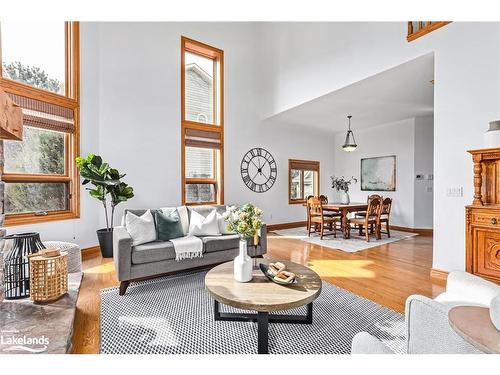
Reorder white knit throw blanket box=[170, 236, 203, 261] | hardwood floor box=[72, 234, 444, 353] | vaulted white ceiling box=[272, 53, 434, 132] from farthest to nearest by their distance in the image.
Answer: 1. vaulted white ceiling box=[272, 53, 434, 132]
2. white knit throw blanket box=[170, 236, 203, 261]
3. hardwood floor box=[72, 234, 444, 353]

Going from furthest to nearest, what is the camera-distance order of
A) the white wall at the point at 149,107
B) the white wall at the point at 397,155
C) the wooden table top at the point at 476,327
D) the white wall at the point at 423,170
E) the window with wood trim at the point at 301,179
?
the window with wood trim at the point at 301,179, the white wall at the point at 397,155, the white wall at the point at 423,170, the white wall at the point at 149,107, the wooden table top at the point at 476,327

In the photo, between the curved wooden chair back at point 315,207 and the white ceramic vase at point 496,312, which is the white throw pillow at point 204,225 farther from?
the white ceramic vase at point 496,312

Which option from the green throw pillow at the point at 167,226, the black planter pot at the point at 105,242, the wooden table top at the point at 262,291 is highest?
the green throw pillow at the point at 167,226

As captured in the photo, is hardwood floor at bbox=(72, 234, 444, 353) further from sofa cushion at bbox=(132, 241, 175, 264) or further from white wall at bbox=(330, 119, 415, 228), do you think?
white wall at bbox=(330, 119, 415, 228)

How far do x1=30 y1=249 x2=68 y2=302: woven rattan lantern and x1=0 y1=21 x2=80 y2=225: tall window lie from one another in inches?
78.6

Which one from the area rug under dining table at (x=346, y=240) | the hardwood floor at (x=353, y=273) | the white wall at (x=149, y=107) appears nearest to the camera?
the hardwood floor at (x=353, y=273)

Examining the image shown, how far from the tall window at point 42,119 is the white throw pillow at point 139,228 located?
1.64 m

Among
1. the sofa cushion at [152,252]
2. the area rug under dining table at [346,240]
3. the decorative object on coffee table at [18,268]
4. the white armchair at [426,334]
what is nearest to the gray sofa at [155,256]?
the sofa cushion at [152,252]

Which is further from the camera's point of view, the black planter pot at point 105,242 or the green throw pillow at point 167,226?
the black planter pot at point 105,242

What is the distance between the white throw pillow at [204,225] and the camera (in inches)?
133

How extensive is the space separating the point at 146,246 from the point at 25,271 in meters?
1.01

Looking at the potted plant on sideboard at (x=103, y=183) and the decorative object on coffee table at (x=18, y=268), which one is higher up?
the potted plant on sideboard at (x=103, y=183)

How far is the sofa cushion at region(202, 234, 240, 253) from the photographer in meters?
3.12

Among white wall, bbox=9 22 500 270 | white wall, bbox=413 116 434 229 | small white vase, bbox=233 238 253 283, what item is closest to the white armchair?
small white vase, bbox=233 238 253 283
